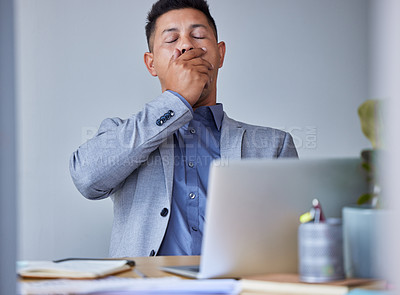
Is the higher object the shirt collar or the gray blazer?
the shirt collar

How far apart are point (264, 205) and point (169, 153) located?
3.07 feet

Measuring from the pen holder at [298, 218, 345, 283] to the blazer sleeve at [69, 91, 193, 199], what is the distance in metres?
0.89

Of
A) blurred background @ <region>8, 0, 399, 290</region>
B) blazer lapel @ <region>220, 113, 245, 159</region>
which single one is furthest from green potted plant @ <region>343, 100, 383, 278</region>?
blurred background @ <region>8, 0, 399, 290</region>

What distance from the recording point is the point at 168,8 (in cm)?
208

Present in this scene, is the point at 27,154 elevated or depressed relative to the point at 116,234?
elevated

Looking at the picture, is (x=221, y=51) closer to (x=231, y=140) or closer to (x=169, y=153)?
(x=231, y=140)

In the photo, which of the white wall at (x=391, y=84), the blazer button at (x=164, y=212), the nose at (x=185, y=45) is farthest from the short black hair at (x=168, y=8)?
the white wall at (x=391, y=84)

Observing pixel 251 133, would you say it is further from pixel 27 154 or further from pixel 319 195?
pixel 319 195

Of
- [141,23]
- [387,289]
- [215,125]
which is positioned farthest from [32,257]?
[387,289]

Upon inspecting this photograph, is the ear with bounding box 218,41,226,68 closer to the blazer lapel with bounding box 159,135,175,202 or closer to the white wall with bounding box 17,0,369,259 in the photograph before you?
the white wall with bounding box 17,0,369,259

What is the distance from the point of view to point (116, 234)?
5.63 feet

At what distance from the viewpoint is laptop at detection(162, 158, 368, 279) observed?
805mm

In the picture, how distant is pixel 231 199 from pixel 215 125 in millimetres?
1117

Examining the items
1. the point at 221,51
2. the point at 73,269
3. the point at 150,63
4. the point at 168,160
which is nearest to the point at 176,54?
the point at 150,63
